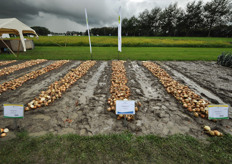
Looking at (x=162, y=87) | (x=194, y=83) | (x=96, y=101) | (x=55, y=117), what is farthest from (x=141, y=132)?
(x=194, y=83)

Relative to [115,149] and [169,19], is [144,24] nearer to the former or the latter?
[169,19]

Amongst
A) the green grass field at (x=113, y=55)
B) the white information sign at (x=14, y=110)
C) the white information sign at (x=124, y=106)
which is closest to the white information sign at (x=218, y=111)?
the white information sign at (x=124, y=106)

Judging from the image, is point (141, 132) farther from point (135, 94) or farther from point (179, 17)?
point (179, 17)

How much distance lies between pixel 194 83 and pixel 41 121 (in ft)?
15.7

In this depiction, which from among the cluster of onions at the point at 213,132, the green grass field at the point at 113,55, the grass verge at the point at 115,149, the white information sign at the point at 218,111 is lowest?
the grass verge at the point at 115,149

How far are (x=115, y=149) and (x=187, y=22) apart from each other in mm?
68379

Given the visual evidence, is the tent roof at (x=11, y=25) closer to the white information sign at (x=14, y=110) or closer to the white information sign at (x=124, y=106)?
the white information sign at (x=14, y=110)

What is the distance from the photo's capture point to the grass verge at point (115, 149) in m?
1.34

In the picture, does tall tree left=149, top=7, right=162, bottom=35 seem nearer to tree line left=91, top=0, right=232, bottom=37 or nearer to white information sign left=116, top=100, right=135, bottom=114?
tree line left=91, top=0, right=232, bottom=37

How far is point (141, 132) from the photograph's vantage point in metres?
1.79

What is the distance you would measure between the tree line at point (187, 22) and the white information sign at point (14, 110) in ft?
176

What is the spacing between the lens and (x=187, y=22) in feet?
172

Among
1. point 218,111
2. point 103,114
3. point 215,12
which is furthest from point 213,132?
point 215,12

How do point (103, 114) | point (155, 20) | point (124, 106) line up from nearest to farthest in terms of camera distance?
point (124, 106) → point (103, 114) → point (155, 20)
